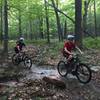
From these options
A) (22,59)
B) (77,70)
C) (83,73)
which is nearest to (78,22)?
(22,59)

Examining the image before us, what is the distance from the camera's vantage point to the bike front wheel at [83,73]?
1055cm

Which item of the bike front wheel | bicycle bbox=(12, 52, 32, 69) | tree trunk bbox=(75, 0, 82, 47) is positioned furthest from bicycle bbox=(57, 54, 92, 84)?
tree trunk bbox=(75, 0, 82, 47)

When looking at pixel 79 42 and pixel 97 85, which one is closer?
pixel 97 85

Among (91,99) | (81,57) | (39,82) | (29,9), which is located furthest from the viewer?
(29,9)

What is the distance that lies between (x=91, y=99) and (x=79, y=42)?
36.6 feet

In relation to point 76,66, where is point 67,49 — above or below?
above

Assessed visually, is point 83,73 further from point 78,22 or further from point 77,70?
point 78,22

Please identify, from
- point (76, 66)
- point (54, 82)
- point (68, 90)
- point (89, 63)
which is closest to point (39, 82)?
point (54, 82)

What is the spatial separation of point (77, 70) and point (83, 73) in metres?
0.50

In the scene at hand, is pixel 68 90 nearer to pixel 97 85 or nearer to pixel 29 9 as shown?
pixel 97 85

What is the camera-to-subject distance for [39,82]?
10.1 meters

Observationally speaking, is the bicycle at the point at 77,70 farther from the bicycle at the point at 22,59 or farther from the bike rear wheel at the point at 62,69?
the bicycle at the point at 22,59

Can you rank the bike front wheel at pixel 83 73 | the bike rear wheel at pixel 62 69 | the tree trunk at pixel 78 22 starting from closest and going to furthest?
the bike front wheel at pixel 83 73, the bike rear wheel at pixel 62 69, the tree trunk at pixel 78 22

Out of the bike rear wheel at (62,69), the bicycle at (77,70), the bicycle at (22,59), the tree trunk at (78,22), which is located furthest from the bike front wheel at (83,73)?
the tree trunk at (78,22)
